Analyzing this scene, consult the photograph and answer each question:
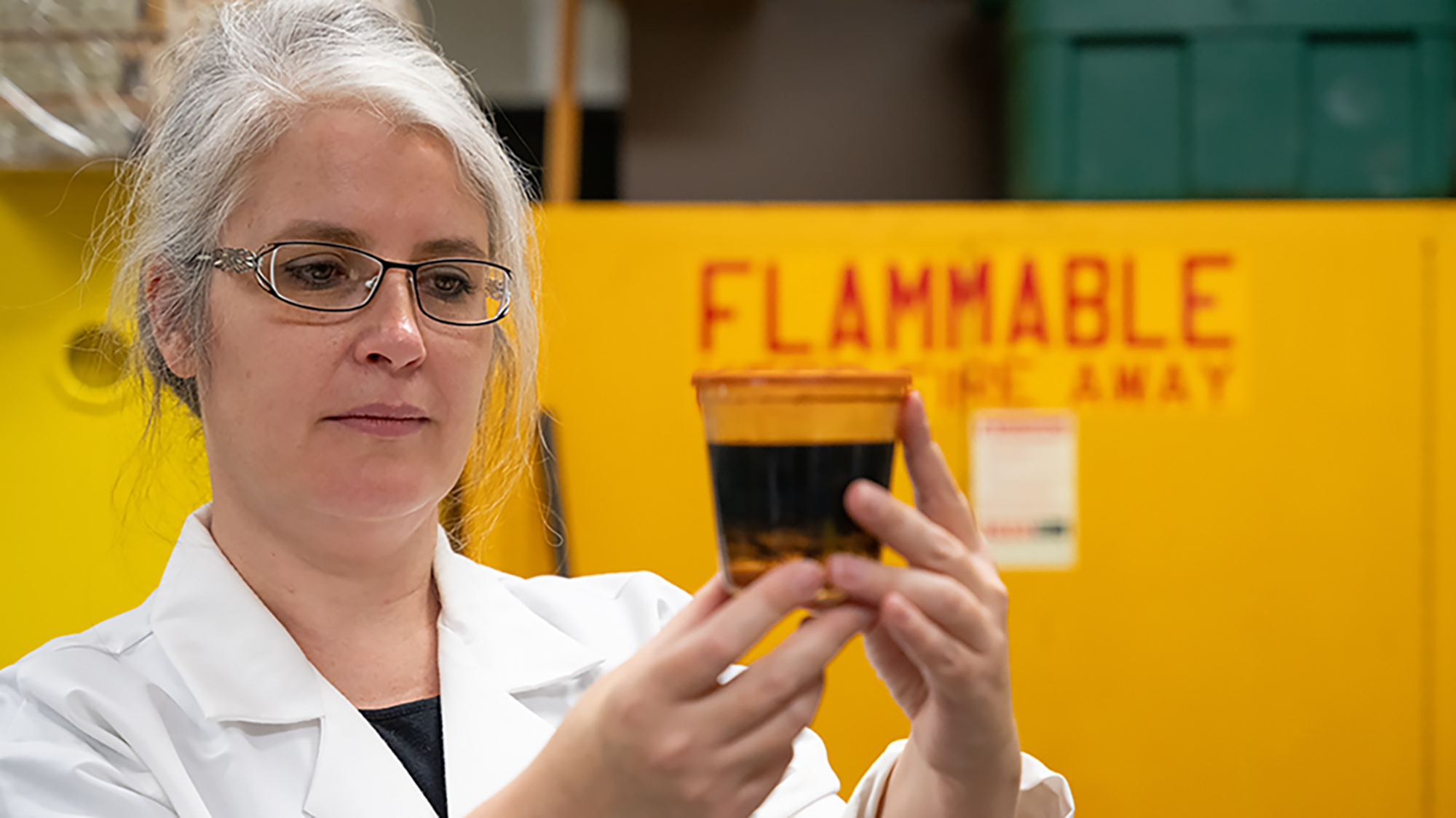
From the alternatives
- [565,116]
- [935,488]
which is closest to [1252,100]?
[565,116]

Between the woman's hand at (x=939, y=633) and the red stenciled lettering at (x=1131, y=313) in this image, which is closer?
the woman's hand at (x=939, y=633)

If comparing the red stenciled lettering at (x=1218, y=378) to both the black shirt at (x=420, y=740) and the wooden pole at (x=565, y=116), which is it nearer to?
the wooden pole at (x=565, y=116)

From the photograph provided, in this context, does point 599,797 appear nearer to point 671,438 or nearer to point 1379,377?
point 671,438

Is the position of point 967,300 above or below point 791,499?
above

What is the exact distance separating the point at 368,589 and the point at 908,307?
116cm

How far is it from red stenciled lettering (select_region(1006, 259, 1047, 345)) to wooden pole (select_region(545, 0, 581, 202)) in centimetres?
87

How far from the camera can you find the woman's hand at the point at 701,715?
2.08 feet

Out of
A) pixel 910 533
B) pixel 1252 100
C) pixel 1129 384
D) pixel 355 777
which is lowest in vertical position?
pixel 355 777

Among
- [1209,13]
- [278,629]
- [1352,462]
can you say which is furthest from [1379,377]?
[278,629]

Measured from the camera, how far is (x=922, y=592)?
2.12 ft

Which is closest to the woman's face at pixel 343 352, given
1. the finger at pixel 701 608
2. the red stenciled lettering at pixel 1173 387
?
the finger at pixel 701 608

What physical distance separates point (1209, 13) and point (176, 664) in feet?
6.28

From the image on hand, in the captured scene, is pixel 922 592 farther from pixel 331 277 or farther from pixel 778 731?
pixel 331 277

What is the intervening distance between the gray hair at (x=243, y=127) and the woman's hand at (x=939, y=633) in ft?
1.68
